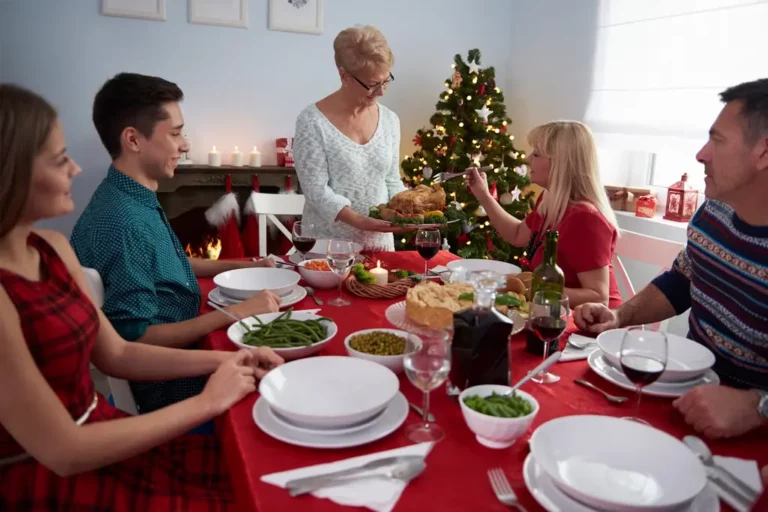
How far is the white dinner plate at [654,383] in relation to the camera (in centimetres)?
122

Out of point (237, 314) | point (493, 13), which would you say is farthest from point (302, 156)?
point (493, 13)

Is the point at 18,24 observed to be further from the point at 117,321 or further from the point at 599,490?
the point at 599,490

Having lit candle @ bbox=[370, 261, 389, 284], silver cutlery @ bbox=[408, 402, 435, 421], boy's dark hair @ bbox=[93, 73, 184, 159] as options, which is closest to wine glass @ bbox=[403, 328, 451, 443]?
silver cutlery @ bbox=[408, 402, 435, 421]

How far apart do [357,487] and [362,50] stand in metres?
2.02

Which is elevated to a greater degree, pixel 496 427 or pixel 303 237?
pixel 303 237

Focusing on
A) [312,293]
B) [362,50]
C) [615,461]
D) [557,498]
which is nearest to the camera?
[557,498]

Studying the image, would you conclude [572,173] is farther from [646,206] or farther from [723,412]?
[646,206]

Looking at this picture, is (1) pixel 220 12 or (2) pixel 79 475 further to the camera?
(1) pixel 220 12

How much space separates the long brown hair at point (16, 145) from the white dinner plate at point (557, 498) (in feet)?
3.29

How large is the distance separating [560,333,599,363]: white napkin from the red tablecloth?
17 millimetres

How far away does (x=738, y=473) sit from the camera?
3.00ft

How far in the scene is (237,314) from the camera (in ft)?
5.25

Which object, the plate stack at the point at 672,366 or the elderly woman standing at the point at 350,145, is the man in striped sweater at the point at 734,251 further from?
the elderly woman standing at the point at 350,145

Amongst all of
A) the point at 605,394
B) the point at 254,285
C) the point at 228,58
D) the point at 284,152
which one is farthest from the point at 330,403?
the point at 228,58
